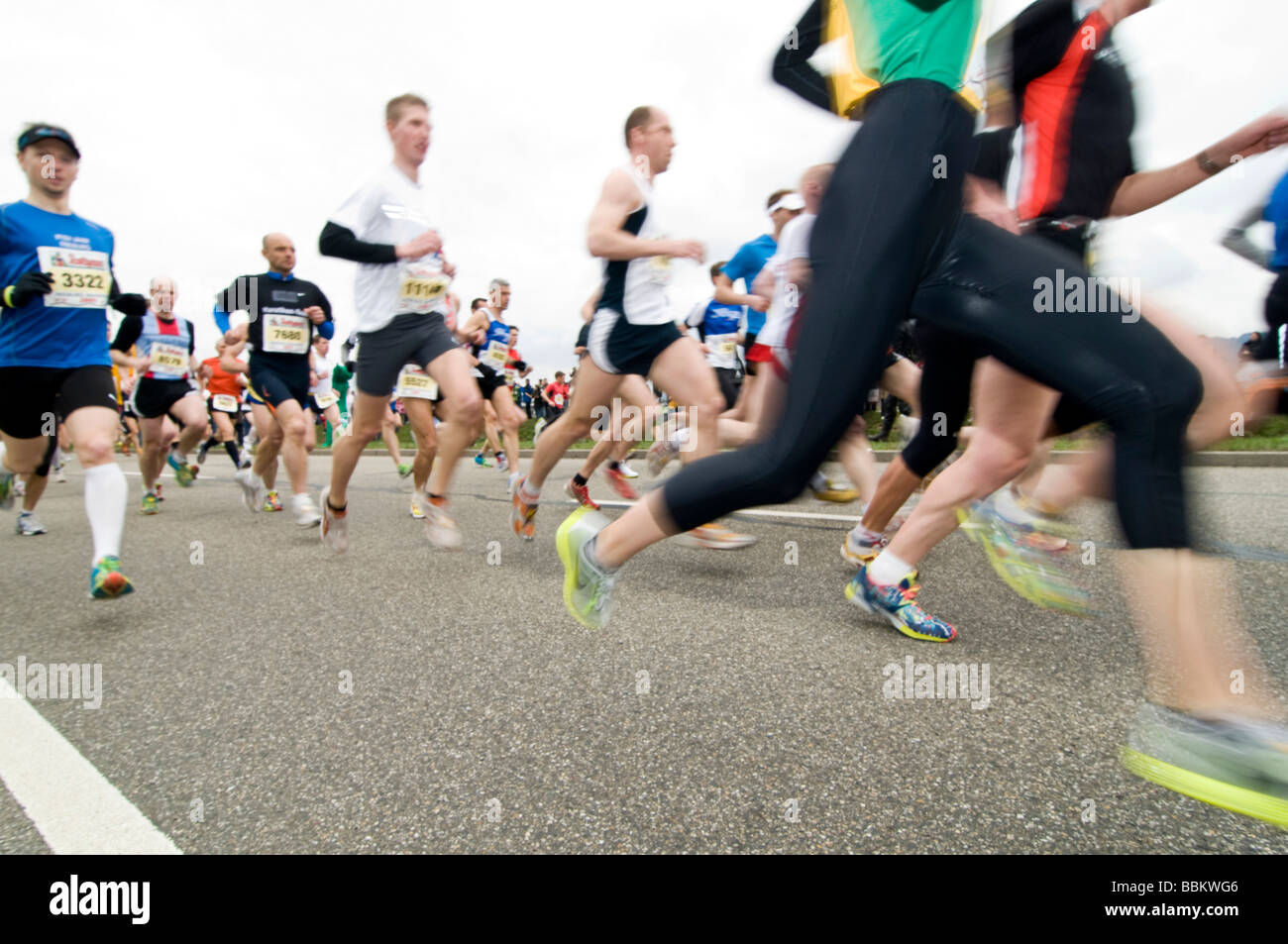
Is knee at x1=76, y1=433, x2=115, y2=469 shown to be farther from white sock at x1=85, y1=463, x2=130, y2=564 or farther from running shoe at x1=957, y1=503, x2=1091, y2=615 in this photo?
running shoe at x1=957, y1=503, x2=1091, y2=615

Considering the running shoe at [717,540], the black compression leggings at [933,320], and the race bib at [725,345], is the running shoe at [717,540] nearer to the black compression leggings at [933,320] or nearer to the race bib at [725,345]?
the black compression leggings at [933,320]

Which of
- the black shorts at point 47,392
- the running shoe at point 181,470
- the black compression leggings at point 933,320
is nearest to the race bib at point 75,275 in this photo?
the black shorts at point 47,392

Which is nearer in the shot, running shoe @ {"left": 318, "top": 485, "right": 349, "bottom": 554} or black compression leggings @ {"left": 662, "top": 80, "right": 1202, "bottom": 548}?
black compression leggings @ {"left": 662, "top": 80, "right": 1202, "bottom": 548}

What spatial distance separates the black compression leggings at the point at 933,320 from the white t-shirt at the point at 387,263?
10.5 feet

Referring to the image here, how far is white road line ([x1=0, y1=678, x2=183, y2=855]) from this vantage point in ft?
4.52

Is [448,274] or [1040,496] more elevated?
[448,274]

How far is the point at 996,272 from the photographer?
55.9 inches

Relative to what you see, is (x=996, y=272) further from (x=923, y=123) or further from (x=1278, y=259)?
(x=1278, y=259)

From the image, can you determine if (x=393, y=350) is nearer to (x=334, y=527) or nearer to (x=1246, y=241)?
(x=334, y=527)

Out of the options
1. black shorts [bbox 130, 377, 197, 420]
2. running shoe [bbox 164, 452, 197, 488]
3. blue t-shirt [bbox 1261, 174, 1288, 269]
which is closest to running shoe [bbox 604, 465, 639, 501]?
black shorts [bbox 130, 377, 197, 420]

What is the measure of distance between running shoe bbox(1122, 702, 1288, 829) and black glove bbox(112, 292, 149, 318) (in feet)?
14.7
